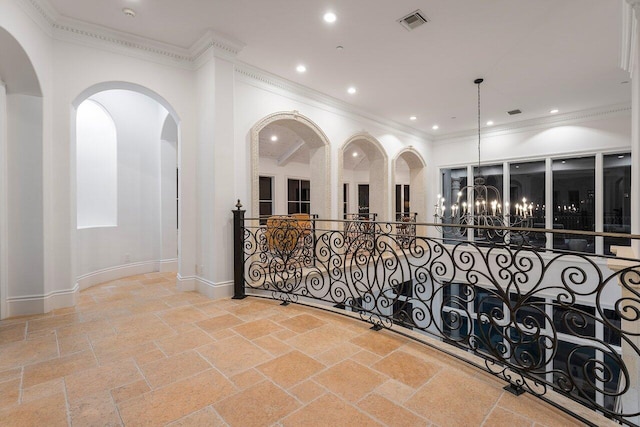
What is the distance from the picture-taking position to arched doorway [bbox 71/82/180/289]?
5.05m

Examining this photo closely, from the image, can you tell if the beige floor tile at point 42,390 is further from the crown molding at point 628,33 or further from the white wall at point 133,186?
the crown molding at point 628,33

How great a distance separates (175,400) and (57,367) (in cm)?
123

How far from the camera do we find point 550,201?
773 centimetres

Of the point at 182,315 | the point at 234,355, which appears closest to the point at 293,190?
the point at 182,315

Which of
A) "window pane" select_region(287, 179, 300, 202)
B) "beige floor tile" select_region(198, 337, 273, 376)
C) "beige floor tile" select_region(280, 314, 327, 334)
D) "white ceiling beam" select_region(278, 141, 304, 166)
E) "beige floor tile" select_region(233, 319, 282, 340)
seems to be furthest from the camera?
"window pane" select_region(287, 179, 300, 202)

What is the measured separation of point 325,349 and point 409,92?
17.1 ft

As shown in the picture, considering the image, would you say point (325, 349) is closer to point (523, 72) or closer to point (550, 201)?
point (523, 72)

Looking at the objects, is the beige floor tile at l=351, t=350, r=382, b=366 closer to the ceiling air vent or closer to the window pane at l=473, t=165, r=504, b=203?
the ceiling air vent

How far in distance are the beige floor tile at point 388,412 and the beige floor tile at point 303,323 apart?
122 centimetres

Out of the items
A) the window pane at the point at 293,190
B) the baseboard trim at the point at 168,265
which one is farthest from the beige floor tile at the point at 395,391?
the window pane at the point at 293,190

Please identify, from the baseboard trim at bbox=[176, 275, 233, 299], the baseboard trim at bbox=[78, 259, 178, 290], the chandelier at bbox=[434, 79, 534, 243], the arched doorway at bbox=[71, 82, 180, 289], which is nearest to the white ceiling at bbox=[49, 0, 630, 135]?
the chandelier at bbox=[434, 79, 534, 243]

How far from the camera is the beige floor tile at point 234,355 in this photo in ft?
8.15

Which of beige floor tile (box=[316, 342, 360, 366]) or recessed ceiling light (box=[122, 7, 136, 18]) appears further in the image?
recessed ceiling light (box=[122, 7, 136, 18])

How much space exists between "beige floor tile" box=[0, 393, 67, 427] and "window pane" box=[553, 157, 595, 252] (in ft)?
31.1
